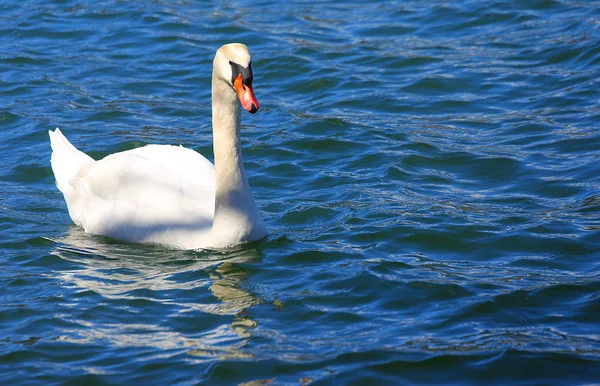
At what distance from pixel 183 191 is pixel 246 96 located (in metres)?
1.40

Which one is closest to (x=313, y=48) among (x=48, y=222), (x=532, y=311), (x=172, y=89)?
(x=172, y=89)

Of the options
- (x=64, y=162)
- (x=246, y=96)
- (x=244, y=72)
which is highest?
(x=244, y=72)

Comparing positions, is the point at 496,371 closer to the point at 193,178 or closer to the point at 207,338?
the point at 207,338

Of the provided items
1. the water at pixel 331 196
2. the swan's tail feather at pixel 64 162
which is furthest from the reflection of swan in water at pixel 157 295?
the swan's tail feather at pixel 64 162

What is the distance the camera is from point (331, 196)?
29.7ft

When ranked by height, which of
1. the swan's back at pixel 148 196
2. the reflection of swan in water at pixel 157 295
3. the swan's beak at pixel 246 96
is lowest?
the reflection of swan in water at pixel 157 295

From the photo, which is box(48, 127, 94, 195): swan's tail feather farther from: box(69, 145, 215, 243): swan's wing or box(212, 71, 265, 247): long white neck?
box(212, 71, 265, 247): long white neck

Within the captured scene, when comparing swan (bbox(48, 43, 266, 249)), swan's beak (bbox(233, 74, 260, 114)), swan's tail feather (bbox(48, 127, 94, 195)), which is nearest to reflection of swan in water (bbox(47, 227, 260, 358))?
swan (bbox(48, 43, 266, 249))

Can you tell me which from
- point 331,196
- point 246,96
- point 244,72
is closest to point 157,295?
point 246,96

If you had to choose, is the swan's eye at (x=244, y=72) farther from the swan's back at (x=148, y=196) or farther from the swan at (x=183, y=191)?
the swan's back at (x=148, y=196)

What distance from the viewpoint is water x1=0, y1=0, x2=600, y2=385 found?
6.22 m

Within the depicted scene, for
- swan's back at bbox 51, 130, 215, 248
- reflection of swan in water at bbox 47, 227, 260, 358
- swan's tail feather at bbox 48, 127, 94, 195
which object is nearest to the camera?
reflection of swan in water at bbox 47, 227, 260, 358

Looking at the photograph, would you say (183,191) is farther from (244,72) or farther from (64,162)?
(64,162)

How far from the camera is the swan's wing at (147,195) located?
8.00m
